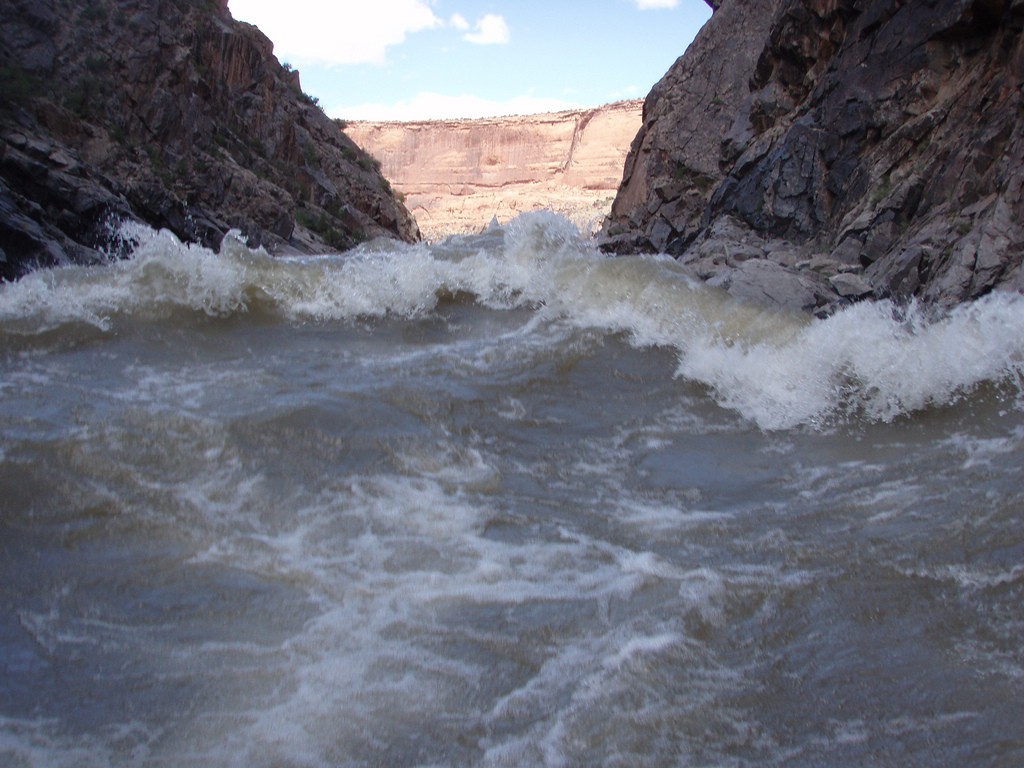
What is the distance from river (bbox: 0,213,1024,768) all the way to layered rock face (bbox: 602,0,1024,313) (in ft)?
5.29

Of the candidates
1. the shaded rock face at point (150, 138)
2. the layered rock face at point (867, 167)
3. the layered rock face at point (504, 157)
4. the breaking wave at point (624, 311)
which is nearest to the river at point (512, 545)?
the breaking wave at point (624, 311)

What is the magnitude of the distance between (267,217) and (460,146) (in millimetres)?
46678

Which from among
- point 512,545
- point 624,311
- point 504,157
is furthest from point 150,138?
point 504,157

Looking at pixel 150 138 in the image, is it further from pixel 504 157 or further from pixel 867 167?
pixel 504 157

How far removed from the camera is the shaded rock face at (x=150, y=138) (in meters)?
11.9

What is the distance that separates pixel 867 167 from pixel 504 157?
52.6 metres

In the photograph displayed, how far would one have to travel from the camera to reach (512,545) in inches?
155

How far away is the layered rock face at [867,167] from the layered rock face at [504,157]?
41.5 metres

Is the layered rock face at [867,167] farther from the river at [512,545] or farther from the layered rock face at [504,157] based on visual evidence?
the layered rock face at [504,157]

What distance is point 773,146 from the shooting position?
14188 millimetres

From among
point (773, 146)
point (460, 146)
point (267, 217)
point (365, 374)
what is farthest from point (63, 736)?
point (460, 146)

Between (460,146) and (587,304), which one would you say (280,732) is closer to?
(587,304)

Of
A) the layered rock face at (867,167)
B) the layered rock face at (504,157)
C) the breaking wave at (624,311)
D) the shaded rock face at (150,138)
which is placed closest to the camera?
the breaking wave at (624,311)

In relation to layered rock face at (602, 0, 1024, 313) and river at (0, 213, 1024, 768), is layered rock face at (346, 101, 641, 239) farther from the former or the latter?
river at (0, 213, 1024, 768)
